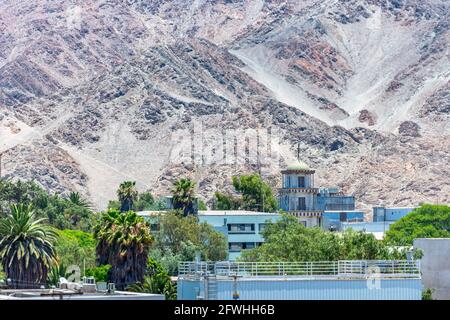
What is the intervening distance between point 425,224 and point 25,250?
93037mm

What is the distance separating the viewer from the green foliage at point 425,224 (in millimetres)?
154375

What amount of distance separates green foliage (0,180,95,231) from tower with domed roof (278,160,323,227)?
20935mm

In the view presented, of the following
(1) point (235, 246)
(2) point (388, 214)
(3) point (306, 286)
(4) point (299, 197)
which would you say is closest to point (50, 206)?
(4) point (299, 197)

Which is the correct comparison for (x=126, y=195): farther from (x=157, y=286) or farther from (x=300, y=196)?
(x=157, y=286)

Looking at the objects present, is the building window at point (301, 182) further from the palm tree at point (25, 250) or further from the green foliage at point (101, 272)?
the palm tree at point (25, 250)

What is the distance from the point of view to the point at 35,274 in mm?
80812

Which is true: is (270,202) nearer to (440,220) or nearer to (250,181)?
(250,181)

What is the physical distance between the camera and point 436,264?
6706 cm

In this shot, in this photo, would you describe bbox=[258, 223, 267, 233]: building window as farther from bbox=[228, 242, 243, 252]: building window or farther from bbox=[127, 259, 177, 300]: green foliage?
bbox=[127, 259, 177, 300]: green foliage

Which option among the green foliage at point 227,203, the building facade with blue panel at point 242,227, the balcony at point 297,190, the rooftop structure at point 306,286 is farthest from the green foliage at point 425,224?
the rooftop structure at point 306,286

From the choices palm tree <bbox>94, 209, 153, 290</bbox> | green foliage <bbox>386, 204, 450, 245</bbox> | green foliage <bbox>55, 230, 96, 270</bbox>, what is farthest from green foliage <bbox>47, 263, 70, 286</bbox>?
green foliage <bbox>386, 204, 450, 245</bbox>

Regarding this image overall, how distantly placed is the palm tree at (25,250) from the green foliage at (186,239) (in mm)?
31865
